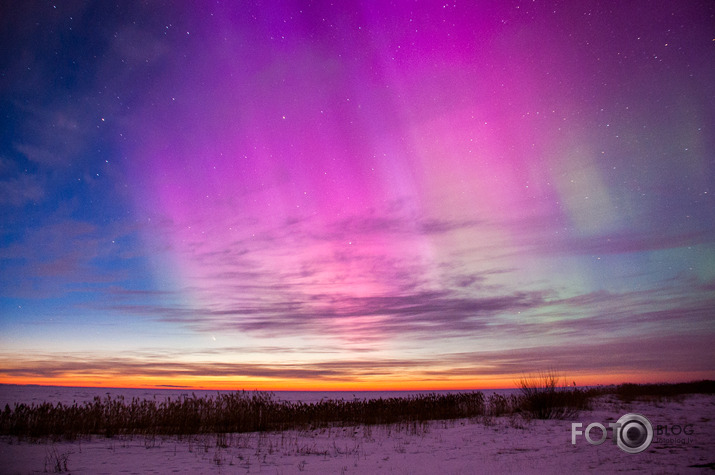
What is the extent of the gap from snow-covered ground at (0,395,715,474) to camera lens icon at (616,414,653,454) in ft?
0.92

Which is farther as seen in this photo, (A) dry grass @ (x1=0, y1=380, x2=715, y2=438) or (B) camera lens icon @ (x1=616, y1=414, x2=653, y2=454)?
(A) dry grass @ (x1=0, y1=380, x2=715, y2=438)

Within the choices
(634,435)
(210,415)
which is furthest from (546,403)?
(210,415)

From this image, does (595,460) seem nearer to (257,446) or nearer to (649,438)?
(649,438)

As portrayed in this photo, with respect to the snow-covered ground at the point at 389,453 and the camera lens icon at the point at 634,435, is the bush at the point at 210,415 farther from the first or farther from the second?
the camera lens icon at the point at 634,435

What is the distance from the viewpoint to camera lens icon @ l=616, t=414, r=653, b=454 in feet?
41.3

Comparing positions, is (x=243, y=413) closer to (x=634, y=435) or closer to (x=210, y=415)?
(x=210, y=415)

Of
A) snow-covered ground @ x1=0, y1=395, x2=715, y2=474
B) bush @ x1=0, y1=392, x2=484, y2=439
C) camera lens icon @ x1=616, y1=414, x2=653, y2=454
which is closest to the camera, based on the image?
snow-covered ground @ x1=0, y1=395, x2=715, y2=474

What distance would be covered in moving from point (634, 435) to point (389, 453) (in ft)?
29.3

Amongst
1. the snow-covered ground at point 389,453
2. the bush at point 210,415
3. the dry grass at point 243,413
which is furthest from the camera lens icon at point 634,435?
the bush at point 210,415

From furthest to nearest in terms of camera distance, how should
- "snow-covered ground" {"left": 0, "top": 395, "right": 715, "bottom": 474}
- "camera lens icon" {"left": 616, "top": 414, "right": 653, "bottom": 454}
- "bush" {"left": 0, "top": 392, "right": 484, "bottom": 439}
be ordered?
"bush" {"left": 0, "top": 392, "right": 484, "bottom": 439} → "camera lens icon" {"left": 616, "top": 414, "right": 653, "bottom": 454} → "snow-covered ground" {"left": 0, "top": 395, "right": 715, "bottom": 474}

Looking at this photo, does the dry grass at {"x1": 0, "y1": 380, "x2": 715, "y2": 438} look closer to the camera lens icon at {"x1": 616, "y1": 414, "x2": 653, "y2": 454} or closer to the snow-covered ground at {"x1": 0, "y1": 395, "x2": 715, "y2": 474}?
the snow-covered ground at {"x1": 0, "y1": 395, "x2": 715, "y2": 474}

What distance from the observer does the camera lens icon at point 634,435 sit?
12.6m

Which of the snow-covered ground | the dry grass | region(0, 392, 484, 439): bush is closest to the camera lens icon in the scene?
the snow-covered ground

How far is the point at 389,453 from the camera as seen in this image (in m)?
13.7
